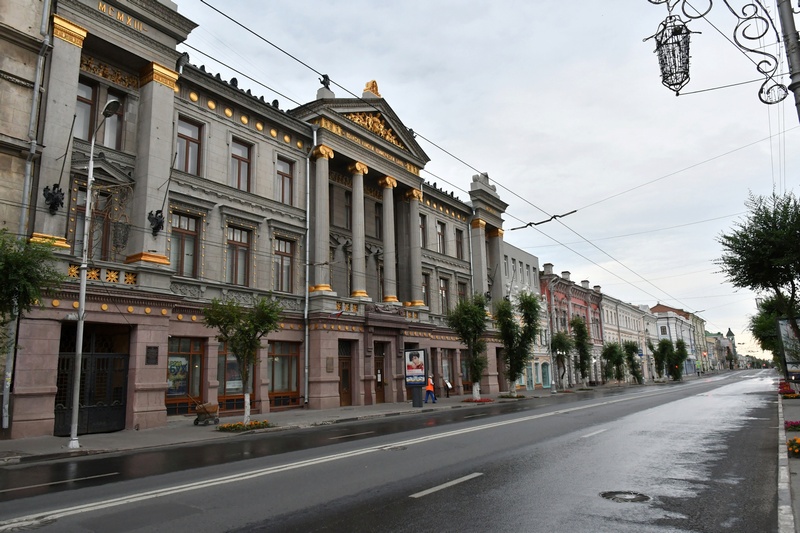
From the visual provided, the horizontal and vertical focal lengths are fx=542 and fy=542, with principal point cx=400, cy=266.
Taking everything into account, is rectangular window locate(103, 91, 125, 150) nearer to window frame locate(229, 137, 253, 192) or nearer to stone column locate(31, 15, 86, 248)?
stone column locate(31, 15, 86, 248)

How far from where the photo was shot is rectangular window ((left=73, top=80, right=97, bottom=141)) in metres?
19.9

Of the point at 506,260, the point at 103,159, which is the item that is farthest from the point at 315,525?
the point at 506,260

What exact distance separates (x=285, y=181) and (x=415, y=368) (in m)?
12.2

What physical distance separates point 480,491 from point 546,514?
4.57 feet

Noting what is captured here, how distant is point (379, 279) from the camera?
1357 inches

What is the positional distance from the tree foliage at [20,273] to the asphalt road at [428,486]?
402 cm

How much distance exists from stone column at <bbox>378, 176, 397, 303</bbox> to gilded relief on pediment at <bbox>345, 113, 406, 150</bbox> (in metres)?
2.70

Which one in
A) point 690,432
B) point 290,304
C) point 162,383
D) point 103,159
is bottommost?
point 690,432

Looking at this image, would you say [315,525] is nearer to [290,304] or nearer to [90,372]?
[90,372]

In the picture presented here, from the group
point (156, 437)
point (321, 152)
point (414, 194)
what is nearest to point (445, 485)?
point (156, 437)

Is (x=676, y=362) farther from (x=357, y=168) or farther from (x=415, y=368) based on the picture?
(x=357, y=168)

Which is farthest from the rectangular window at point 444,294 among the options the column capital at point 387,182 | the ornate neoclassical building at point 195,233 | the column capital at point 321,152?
the column capital at point 321,152

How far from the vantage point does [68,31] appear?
732 inches

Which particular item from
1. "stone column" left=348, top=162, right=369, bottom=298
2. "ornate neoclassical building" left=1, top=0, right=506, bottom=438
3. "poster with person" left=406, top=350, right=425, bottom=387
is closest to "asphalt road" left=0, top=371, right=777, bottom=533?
"ornate neoclassical building" left=1, top=0, right=506, bottom=438
